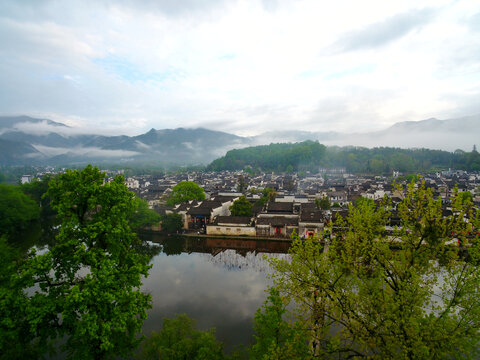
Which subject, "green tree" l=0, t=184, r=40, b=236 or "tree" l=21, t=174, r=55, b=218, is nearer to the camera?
"green tree" l=0, t=184, r=40, b=236

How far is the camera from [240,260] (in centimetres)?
2173

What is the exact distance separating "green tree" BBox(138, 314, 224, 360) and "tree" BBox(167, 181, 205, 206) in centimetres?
2823

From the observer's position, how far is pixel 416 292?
5.66m

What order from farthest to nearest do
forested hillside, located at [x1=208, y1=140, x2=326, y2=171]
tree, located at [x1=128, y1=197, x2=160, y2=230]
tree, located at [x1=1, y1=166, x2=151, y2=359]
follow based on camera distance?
1. forested hillside, located at [x1=208, y1=140, x2=326, y2=171]
2. tree, located at [x1=128, y1=197, x2=160, y2=230]
3. tree, located at [x1=1, y1=166, x2=151, y2=359]

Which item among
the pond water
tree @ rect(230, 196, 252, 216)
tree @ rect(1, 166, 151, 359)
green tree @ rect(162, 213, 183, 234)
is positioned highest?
tree @ rect(1, 166, 151, 359)

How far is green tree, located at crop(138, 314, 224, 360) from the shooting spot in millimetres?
7641

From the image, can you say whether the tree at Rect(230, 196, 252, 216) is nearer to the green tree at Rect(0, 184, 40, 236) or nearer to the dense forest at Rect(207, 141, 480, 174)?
the green tree at Rect(0, 184, 40, 236)

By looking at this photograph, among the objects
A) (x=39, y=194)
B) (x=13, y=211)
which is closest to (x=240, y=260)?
(x=13, y=211)

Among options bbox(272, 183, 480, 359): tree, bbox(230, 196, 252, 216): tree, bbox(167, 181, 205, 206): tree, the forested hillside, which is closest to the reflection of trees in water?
bbox(230, 196, 252, 216): tree

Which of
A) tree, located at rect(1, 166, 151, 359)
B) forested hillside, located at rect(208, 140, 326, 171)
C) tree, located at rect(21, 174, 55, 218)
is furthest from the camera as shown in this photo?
forested hillside, located at rect(208, 140, 326, 171)

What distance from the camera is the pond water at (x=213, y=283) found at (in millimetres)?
13586

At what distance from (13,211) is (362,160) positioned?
115m

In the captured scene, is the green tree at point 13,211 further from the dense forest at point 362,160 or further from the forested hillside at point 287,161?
the forested hillside at point 287,161

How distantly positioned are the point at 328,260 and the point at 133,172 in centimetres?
12624
